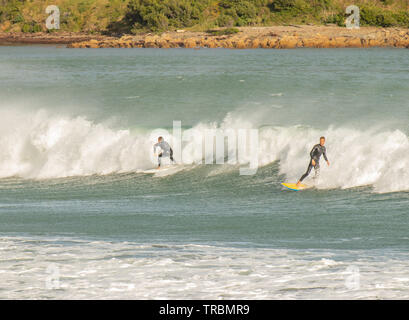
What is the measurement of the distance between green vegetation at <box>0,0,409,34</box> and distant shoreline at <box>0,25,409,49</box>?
155 inches

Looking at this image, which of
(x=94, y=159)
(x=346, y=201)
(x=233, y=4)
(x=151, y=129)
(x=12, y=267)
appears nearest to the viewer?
(x=12, y=267)

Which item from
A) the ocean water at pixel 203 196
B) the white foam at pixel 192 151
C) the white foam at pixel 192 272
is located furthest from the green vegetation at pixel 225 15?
the white foam at pixel 192 272

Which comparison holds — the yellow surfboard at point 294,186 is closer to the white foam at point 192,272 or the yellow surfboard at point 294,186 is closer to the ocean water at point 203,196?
the ocean water at point 203,196

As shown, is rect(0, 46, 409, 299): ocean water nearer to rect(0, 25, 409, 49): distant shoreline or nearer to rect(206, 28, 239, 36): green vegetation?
rect(0, 25, 409, 49): distant shoreline

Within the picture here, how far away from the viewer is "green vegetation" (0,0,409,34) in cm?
8769

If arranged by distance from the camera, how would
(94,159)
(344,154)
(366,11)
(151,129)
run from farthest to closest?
(366,11)
(151,129)
(94,159)
(344,154)

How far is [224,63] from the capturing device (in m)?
53.3

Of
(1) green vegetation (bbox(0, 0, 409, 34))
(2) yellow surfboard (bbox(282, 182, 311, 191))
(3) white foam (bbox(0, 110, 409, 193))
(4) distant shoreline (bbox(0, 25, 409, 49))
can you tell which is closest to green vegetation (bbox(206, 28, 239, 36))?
(1) green vegetation (bbox(0, 0, 409, 34))

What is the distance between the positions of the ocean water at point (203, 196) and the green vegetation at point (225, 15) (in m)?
51.2

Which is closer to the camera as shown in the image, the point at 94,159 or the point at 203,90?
the point at 94,159

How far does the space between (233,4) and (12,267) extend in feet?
288

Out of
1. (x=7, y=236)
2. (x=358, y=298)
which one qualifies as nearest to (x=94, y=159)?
(x=7, y=236)

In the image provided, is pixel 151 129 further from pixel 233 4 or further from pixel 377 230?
pixel 233 4

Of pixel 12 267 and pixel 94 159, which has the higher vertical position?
pixel 12 267
